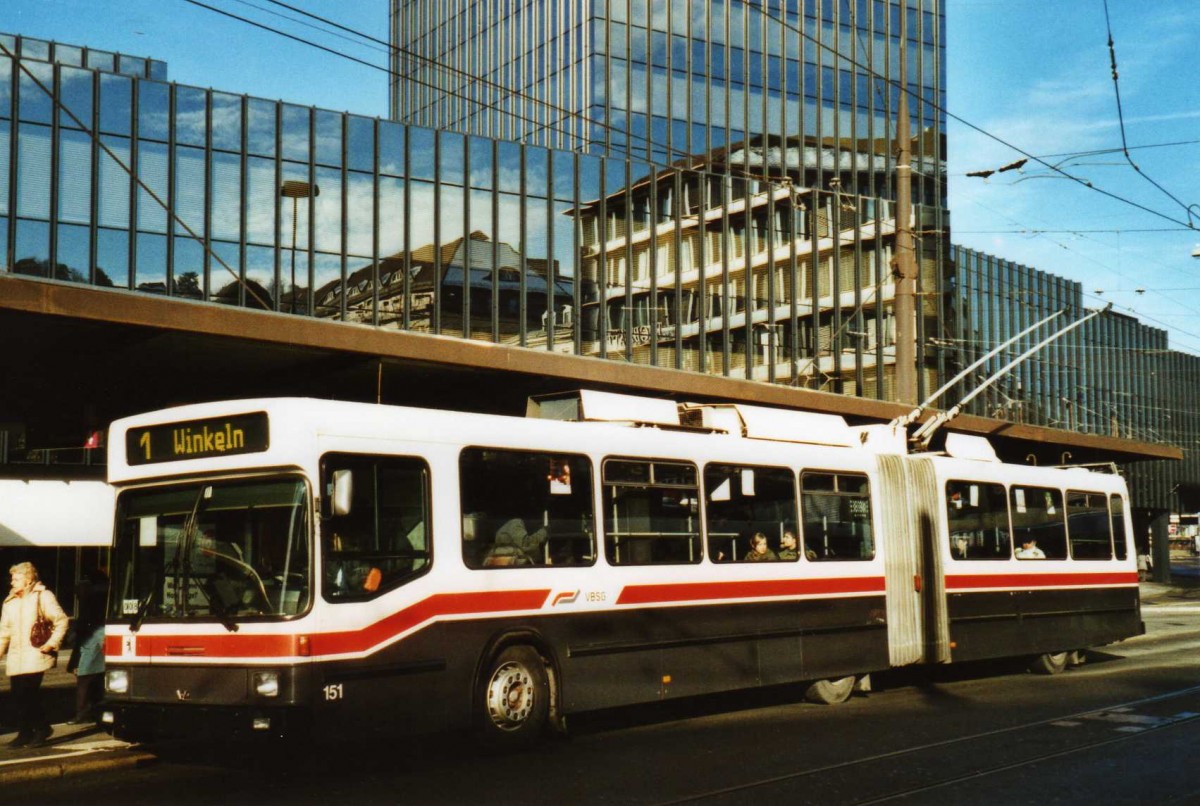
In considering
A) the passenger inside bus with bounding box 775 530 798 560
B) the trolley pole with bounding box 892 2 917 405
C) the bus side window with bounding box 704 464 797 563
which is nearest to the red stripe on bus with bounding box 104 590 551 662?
the bus side window with bounding box 704 464 797 563

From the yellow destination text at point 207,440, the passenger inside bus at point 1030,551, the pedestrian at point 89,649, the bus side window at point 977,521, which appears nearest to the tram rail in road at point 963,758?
the bus side window at point 977,521

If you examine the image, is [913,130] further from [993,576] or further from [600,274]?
[993,576]

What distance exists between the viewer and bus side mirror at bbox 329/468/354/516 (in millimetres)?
9180

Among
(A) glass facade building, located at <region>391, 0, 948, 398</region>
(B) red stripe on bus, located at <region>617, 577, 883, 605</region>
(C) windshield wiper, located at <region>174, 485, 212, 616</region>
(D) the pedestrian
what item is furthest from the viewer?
(A) glass facade building, located at <region>391, 0, 948, 398</region>

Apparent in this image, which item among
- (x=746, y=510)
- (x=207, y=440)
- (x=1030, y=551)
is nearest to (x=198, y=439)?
(x=207, y=440)

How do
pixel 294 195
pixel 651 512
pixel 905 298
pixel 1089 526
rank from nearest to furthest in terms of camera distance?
pixel 651 512
pixel 1089 526
pixel 905 298
pixel 294 195

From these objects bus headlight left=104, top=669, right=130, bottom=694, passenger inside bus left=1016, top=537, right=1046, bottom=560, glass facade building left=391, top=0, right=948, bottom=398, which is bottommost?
bus headlight left=104, top=669, right=130, bottom=694

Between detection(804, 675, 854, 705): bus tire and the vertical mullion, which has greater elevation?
the vertical mullion

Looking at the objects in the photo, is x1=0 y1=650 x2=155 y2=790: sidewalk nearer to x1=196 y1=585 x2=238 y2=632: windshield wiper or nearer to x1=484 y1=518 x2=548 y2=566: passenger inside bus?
x1=196 y1=585 x2=238 y2=632: windshield wiper

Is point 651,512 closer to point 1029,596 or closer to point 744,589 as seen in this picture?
point 744,589

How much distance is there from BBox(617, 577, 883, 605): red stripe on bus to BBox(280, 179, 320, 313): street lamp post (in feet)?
68.4

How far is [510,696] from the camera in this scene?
10500 millimetres

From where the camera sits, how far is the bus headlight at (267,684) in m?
8.95

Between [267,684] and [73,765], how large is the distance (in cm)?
229
